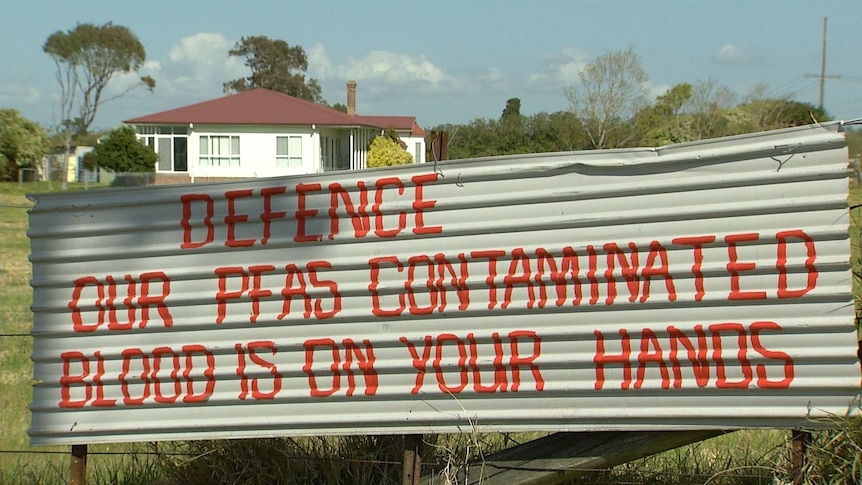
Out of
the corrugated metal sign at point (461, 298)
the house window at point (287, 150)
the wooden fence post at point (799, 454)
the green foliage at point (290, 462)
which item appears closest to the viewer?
the corrugated metal sign at point (461, 298)

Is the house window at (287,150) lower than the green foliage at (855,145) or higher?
higher

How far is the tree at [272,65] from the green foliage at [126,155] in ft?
102

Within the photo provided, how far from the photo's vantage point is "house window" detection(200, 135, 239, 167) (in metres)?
45.4

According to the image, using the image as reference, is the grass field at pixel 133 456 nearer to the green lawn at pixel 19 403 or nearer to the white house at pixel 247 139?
the green lawn at pixel 19 403

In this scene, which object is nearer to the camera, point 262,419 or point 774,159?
point 774,159

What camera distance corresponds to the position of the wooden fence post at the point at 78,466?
3982mm

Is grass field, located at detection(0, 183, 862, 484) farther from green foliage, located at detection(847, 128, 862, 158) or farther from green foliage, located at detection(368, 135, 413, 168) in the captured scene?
green foliage, located at detection(368, 135, 413, 168)

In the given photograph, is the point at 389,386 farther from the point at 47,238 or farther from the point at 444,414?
the point at 47,238

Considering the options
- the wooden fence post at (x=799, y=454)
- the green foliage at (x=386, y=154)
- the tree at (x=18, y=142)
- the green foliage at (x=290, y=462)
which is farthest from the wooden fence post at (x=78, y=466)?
the tree at (x=18, y=142)

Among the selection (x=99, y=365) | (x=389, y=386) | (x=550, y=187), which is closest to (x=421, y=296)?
(x=389, y=386)

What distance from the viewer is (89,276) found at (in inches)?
152

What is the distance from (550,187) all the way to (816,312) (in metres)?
1.09

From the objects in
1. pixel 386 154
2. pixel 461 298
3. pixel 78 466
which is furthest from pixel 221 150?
pixel 461 298

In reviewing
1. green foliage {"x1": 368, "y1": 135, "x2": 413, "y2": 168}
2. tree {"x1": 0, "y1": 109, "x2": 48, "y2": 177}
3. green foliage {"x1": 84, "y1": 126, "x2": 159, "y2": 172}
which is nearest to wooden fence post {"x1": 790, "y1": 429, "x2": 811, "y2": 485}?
green foliage {"x1": 368, "y1": 135, "x2": 413, "y2": 168}
